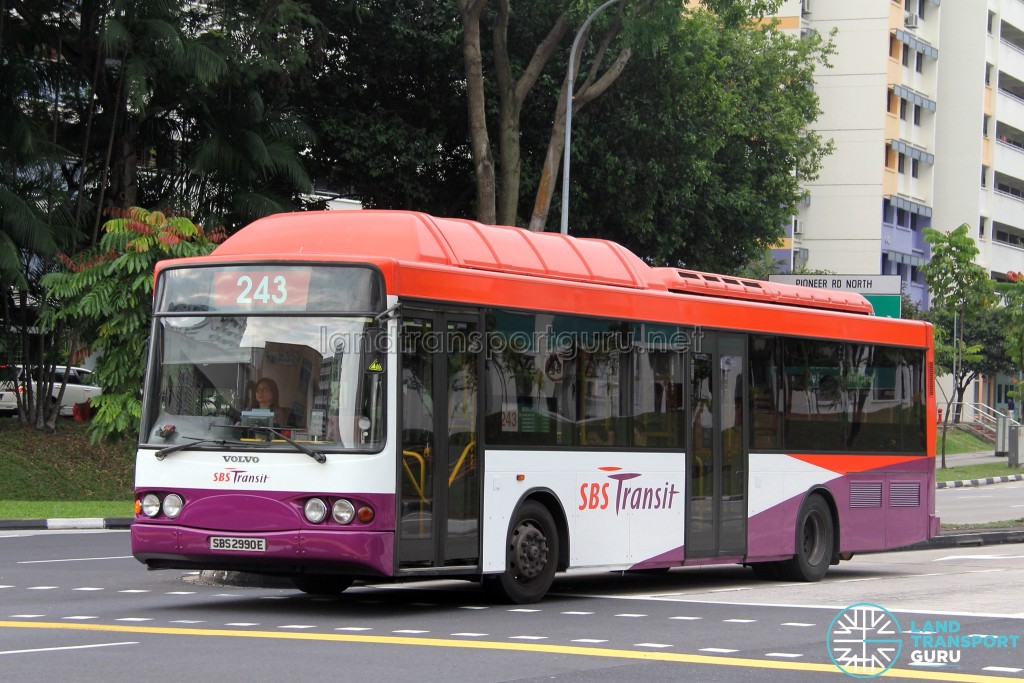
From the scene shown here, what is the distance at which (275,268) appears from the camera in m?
12.1

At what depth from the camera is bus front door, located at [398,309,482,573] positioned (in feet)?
38.9

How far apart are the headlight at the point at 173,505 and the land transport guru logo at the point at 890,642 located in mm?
5069

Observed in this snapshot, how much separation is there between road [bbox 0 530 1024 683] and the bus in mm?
530

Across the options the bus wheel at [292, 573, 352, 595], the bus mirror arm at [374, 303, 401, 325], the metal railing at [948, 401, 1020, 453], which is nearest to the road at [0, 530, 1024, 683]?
the bus wheel at [292, 573, 352, 595]

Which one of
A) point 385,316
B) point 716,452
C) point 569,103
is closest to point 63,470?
point 569,103

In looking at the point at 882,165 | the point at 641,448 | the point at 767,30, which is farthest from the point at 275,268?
the point at 882,165

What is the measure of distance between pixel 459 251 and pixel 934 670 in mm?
5392

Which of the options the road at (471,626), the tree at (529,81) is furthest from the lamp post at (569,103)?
the road at (471,626)

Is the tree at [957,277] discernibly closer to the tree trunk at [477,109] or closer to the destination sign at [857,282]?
the destination sign at [857,282]

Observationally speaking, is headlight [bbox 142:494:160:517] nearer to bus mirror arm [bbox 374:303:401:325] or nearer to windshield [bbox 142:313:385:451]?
windshield [bbox 142:313:385:451]

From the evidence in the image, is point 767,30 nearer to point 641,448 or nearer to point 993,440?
point 993,440

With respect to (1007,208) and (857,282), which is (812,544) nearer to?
(857,282)

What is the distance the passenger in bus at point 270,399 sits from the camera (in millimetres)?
11727

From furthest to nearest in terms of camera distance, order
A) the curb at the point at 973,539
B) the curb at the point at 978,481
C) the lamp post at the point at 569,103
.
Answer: the curb at the point at 978,481 → the lamp post at the point at 569,103 → the curb at the point at 973,539
